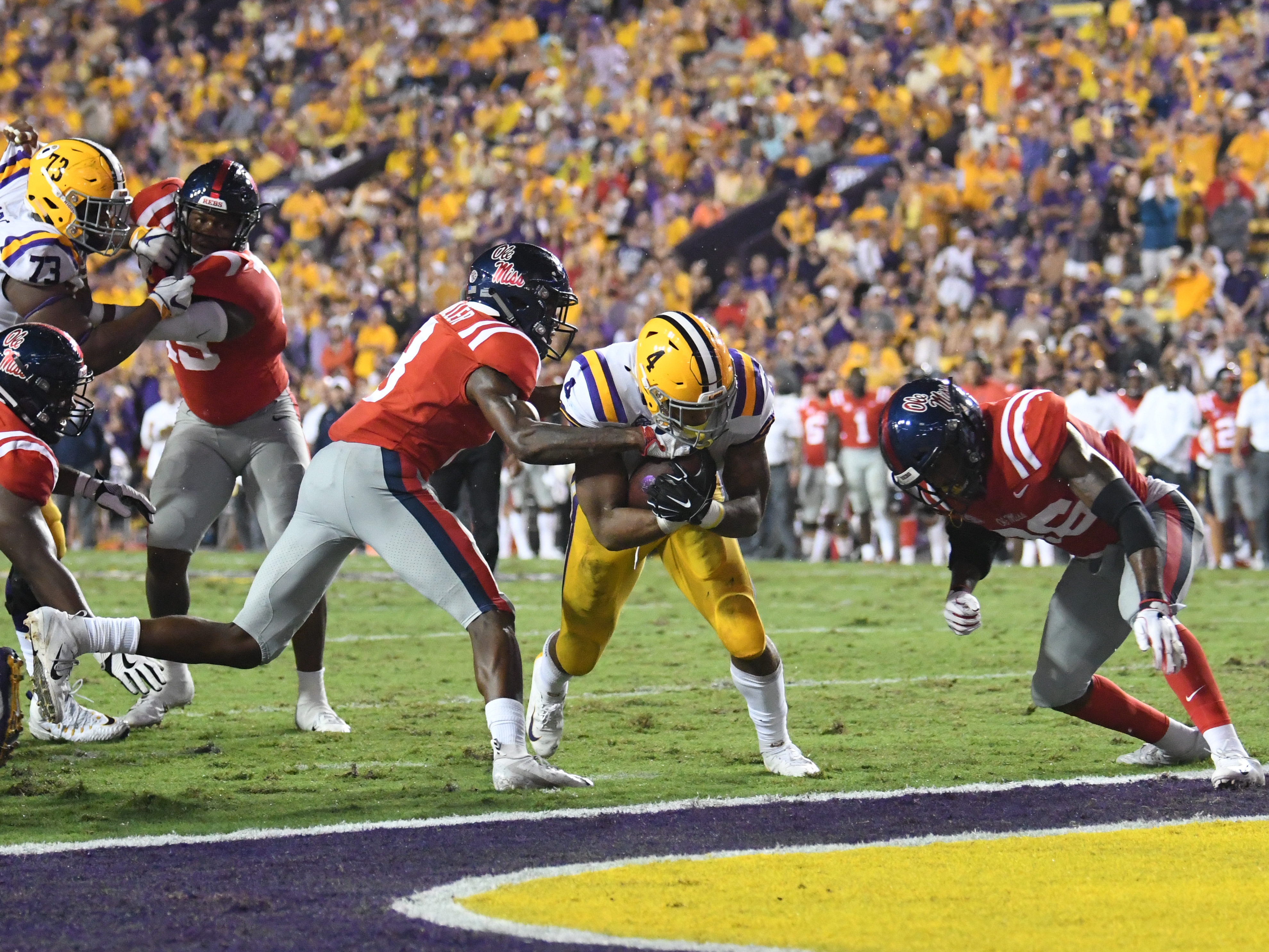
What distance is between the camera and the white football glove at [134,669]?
4777 millimetres

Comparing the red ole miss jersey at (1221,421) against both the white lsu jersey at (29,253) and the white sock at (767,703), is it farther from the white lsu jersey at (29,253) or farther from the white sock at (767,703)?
the white lsu jersey at (29,253)

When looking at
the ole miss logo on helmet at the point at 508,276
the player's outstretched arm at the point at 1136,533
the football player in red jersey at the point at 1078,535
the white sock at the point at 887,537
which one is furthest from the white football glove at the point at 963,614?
the white sock at the point at 887,537

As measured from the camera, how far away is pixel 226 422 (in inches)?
243

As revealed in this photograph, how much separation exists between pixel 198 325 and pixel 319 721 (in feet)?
5.04

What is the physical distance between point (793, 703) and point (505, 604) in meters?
2.20

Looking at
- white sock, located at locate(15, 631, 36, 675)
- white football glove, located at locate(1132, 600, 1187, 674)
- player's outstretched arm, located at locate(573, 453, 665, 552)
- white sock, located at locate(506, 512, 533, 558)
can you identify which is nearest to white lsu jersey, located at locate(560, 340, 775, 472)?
player's outstretched arm, located at locate(573, 453, 665, 552)

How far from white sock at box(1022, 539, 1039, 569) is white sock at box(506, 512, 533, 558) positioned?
456 cm

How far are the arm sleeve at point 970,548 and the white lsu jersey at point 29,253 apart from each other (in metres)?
3.11

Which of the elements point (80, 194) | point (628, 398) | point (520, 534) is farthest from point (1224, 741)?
point (520, 534)

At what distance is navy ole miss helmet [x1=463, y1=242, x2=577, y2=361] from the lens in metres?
5.12

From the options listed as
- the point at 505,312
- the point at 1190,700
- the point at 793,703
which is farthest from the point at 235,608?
the point at 1190,700

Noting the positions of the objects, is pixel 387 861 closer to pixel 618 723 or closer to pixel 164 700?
pixel 618 723

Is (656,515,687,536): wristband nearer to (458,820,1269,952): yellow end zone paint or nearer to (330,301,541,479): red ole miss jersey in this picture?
(330,301,541,479): red ole miss jersey

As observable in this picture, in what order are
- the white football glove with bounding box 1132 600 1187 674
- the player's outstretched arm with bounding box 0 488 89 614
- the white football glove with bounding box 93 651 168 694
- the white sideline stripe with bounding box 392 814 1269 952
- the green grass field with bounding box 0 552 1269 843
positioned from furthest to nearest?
the player's outstretched arm with bounding box 0 488 89 614
the green grass field with bounding box 0 552 1269 843
the white football glove with bounding box 93 651 168 694
the white football glove with bounding box 1132 600 1187 674
the white sideline stripe with bounding box 392 814 1269 952
